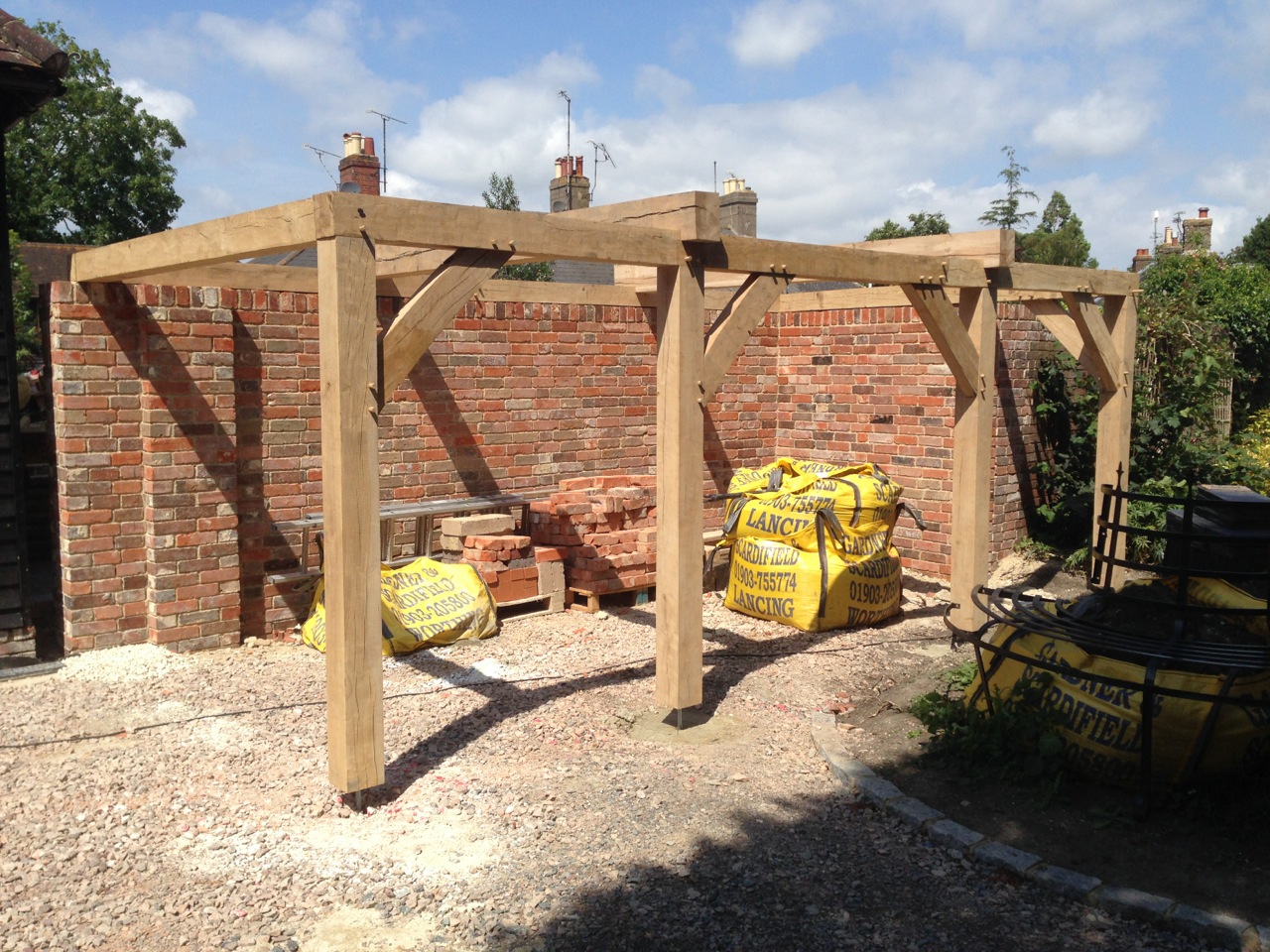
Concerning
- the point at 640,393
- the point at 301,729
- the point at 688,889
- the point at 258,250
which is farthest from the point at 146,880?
the point at 640,393

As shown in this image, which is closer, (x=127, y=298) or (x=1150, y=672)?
(x=1150, y=672)

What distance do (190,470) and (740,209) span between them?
1063cm

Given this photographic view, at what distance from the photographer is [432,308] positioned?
4.32 m

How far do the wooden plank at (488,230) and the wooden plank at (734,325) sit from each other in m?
0.44

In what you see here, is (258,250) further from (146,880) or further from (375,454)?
(146,880)

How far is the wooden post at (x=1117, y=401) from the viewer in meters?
8.09

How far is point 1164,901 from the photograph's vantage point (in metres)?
3.59

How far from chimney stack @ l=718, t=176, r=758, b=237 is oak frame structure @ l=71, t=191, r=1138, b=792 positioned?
764 centimetres

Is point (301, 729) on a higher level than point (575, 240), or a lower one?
lower

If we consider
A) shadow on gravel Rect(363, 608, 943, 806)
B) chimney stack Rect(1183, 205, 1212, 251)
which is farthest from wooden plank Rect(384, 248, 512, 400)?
chimney stack Rect(1183, 205, 1212, 251)

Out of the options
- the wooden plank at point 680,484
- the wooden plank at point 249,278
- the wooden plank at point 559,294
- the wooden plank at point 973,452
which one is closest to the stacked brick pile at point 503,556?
the wooden plank at point 559,294

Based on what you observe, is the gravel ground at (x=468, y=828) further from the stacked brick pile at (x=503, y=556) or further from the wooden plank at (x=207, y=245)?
the wooden plank at (x=207, y=245)

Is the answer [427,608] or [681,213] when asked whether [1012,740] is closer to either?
[681,213]

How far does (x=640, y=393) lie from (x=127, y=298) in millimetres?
4063
